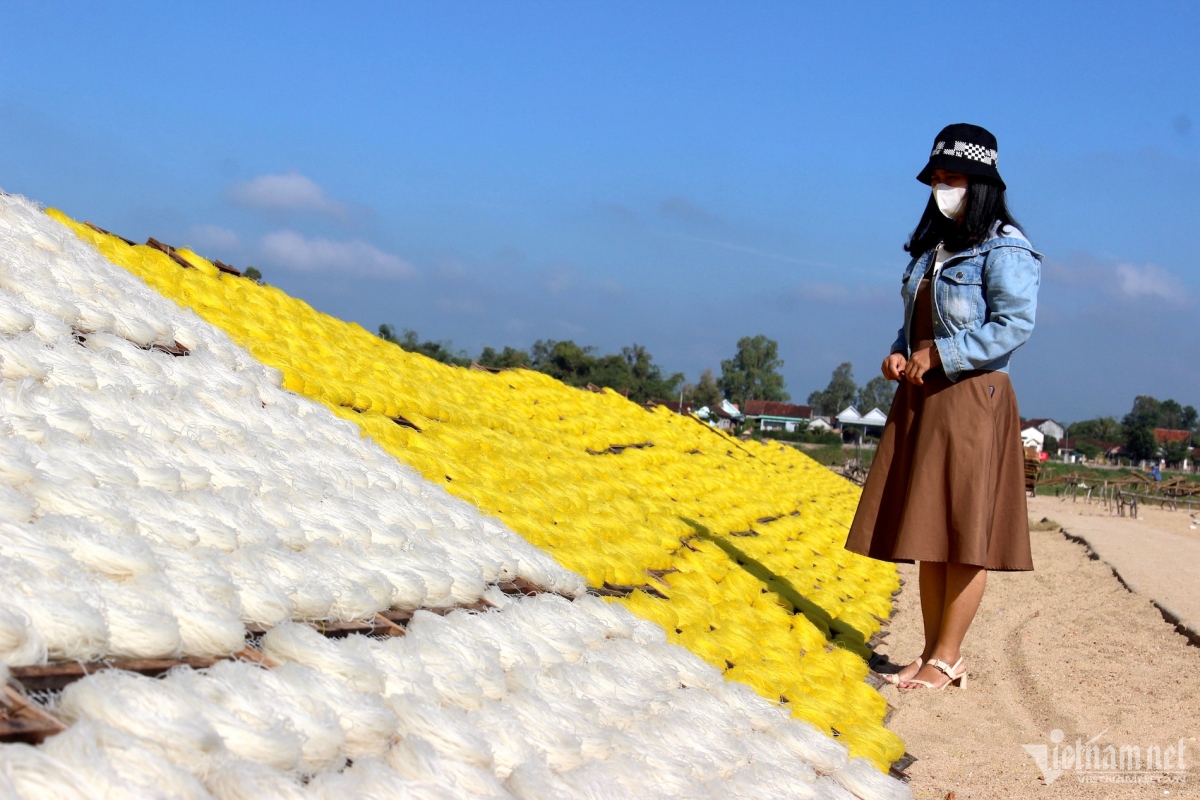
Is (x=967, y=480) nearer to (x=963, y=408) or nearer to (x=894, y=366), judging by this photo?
(x=963, y=408)

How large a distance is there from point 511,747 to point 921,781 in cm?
132

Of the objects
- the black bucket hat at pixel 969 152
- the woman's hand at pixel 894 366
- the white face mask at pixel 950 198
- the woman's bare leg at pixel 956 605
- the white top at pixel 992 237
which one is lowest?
the woman's bare leg at pixel 956 605

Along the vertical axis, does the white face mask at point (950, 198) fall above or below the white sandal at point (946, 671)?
above

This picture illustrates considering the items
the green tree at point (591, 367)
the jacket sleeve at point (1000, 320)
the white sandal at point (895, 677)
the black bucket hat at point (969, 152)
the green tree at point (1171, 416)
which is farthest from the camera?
the green tree at point (1171, 416)


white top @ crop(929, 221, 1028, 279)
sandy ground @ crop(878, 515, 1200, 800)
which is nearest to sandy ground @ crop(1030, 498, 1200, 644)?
sandy ground @ crop(878, 515, 1200, 800)

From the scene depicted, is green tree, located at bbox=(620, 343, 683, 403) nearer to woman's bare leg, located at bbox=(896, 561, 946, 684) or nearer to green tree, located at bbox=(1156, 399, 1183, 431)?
woman's bare leg, located at bbox=(896, 561, 946, 684)

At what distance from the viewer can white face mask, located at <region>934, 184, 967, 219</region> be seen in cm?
331

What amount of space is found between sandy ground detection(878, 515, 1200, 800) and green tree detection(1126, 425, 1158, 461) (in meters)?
68.7

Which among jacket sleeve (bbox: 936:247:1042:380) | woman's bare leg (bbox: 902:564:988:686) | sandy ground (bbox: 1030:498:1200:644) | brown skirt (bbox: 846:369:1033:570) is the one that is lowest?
sandy ground (bbox: 1030:498:1200:644)

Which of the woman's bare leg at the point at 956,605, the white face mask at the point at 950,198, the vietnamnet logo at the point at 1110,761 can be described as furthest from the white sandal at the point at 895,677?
the white face mask at the point at 950,198

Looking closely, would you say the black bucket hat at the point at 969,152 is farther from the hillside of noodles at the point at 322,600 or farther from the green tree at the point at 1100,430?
the green tree at the point at 1100,430

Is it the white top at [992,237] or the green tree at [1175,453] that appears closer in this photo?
the white top at [992,237]

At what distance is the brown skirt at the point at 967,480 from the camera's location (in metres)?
3.18

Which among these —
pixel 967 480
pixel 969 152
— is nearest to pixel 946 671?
pixel 967 480
